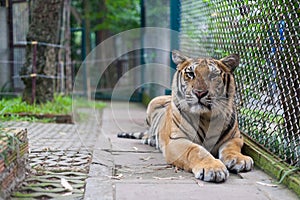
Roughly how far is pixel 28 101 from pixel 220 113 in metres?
5.19

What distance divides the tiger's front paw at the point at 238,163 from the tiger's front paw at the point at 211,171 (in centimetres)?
28

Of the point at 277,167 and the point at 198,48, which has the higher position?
the point at 198,48

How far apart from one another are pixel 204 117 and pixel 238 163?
2.00 ft

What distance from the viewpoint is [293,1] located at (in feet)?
12.7

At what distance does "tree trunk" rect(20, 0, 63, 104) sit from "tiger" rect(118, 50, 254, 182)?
4.57m

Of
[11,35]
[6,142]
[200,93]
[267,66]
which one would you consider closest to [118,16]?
[11,35]

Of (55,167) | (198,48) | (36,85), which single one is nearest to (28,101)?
(36,85)

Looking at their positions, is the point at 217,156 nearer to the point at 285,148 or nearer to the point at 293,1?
the point at 285,148

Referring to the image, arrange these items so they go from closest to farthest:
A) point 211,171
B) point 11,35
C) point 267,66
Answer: point 211,171
point 267,66
point 11,35

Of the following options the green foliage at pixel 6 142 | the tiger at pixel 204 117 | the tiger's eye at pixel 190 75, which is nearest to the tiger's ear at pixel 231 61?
the tiger at pixel 204 117

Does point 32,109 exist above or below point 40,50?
below

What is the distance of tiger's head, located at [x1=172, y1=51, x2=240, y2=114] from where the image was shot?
4.18 metres

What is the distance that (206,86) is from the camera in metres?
4.18

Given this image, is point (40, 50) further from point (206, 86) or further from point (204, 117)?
point (206, 86)
